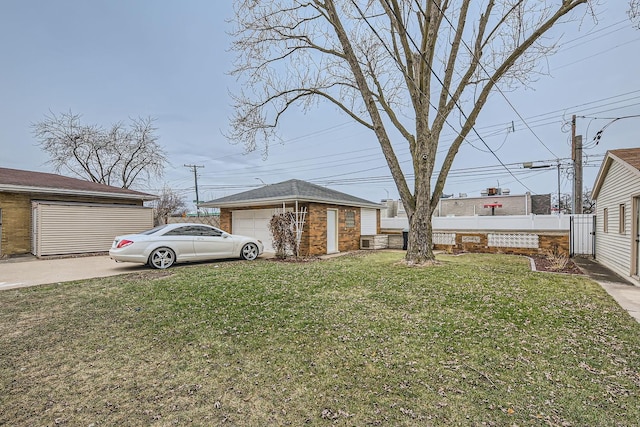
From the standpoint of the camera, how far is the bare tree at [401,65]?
27.6 feet

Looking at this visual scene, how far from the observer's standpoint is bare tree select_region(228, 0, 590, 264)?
8414mm

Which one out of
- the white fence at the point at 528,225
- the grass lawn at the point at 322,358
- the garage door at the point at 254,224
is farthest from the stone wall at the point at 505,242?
the grass lawn at the point at 322,358

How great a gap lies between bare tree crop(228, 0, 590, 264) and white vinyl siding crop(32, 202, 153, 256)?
6621 mm

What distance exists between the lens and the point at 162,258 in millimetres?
8609

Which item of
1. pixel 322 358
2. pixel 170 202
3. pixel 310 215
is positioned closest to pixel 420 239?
pixel 310 215

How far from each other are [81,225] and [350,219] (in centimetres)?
1106

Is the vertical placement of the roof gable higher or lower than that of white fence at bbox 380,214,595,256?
higher

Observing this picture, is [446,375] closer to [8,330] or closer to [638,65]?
[8,330]

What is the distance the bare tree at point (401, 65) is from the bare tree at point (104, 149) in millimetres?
15096

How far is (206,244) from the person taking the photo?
9492 millimetres

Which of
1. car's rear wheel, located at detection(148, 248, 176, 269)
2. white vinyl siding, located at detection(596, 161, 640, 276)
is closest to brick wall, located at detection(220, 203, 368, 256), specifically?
car's rear wheel, located at detection(148, 248, 176, 269)

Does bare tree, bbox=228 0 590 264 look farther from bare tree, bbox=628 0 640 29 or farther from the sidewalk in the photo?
the sidewalk

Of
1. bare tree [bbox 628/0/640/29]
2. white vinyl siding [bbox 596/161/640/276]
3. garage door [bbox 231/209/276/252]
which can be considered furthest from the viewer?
garage door [bbox 231/209/276/252]

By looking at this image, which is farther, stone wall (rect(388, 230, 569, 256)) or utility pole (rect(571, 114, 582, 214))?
utility pole (rect(571, 114, 582, 214))
